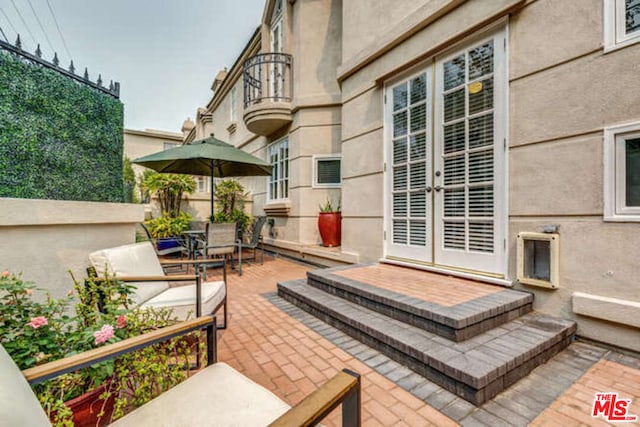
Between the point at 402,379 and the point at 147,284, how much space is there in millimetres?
2226

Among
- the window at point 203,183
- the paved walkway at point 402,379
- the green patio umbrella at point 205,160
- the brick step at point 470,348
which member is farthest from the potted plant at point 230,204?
the brick step at point 470,348

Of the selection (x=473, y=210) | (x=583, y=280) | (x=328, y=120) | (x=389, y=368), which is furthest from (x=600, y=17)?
(x=328, y=120)

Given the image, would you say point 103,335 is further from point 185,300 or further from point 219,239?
point 219,239

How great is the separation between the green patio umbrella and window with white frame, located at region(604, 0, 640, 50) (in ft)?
14.6

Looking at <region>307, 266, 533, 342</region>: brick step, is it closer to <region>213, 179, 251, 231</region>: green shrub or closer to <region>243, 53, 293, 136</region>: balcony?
<region>243, 53, 293, 136</region>: balcony

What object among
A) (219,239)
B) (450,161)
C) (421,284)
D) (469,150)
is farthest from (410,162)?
(219,239)

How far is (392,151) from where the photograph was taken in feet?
13.7

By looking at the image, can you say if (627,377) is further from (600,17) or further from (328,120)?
(328,120)

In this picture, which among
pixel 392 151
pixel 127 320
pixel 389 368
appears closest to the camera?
pixel 127 320

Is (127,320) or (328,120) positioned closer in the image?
(127,320)

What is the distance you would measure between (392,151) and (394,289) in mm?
2102

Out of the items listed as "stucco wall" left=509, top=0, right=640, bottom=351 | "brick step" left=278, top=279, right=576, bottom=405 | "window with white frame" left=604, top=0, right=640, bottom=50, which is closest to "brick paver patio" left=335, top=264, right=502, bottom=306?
"brick step" left=278, top=279, right=576, bottom=405

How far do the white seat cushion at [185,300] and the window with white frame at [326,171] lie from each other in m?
3.95

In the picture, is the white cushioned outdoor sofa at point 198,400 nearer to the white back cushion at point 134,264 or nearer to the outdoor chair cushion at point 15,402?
the outdoor chair cushion at point 15,402
